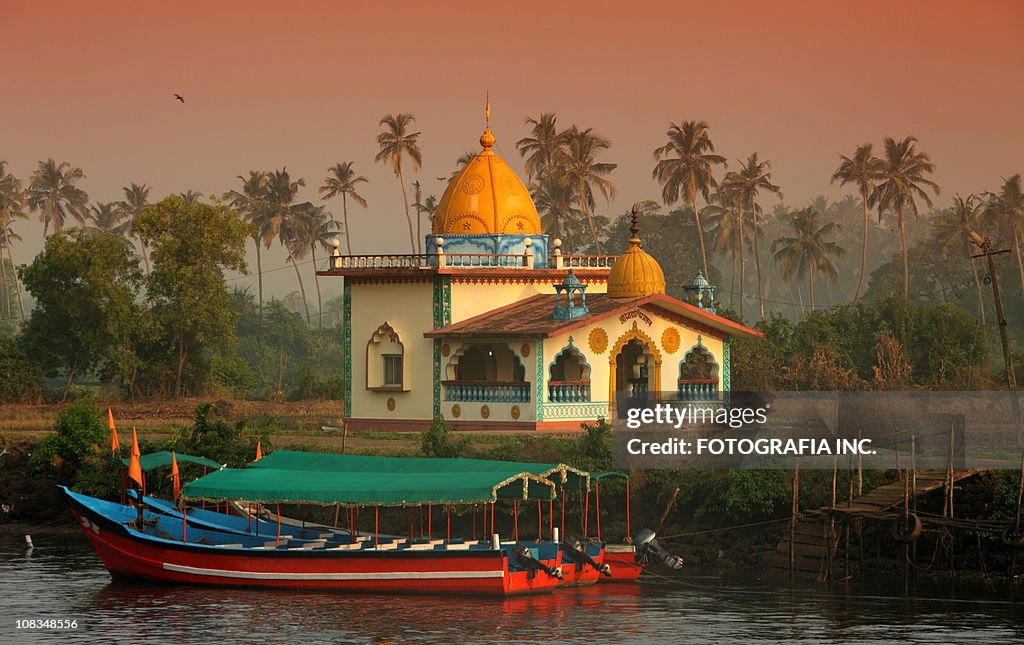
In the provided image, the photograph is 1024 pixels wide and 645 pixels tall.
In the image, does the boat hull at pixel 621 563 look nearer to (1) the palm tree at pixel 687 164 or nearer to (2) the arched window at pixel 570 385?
(2) the arched window at pixel 570 385

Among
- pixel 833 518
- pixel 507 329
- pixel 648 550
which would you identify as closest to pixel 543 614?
pixel 648 550

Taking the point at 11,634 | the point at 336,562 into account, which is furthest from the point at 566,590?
the point at 11,634

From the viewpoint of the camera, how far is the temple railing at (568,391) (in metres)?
49.2

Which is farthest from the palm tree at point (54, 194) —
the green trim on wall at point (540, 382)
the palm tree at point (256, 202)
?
the green trim on wall at point (540, 382)

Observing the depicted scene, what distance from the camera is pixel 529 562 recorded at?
1342 inches

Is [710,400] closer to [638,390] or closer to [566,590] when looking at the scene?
[638,390]

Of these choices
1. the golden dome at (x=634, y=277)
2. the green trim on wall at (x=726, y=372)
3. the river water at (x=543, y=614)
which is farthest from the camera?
the green trim on wall at (x=726, y=372)

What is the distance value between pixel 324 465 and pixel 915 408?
17.6m

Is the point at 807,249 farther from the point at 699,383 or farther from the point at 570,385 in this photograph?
the point at 570,385

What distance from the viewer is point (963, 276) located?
102 m

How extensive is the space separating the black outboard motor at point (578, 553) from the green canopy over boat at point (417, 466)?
4.27 ft

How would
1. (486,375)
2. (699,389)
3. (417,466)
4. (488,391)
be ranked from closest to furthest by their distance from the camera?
(417,466) < (488,391) < (699,389) < (486,375)

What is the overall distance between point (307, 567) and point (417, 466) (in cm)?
361

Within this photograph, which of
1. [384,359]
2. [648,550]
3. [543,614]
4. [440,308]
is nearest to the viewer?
[543,614]
